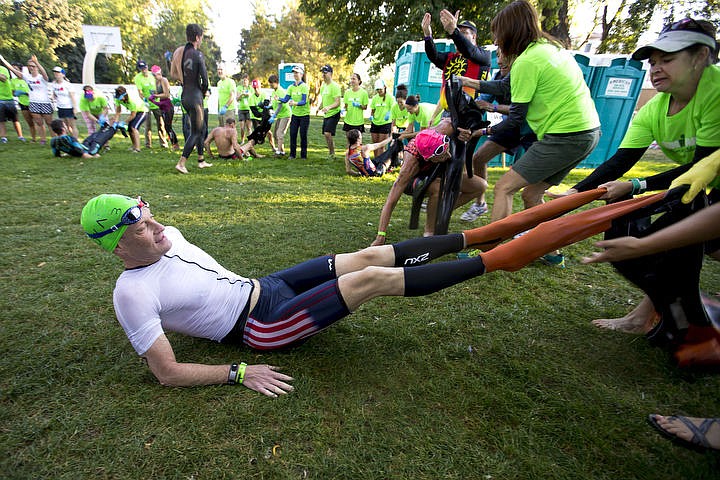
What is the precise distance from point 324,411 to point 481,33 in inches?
706

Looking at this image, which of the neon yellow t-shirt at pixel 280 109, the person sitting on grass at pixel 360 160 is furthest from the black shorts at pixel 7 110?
the person sitting on grass at pixel 360 160

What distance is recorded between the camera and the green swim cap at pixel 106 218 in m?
1.80

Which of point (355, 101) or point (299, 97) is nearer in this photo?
point (299, 97)

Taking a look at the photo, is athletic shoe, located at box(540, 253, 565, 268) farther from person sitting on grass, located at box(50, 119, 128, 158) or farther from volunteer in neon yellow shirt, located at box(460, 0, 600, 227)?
person sitting on grass, located at box(50, 119, 128, 158)

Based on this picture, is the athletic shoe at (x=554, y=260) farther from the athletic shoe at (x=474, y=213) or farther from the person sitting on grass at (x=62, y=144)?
the person sitting on grass at (x=62, y=144)

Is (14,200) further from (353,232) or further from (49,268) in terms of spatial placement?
(353,232)

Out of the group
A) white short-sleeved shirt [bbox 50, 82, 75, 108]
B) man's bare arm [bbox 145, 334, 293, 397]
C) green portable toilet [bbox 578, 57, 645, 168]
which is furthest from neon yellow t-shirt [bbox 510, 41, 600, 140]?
white short-sleeved shirt [bbox 50, 82, 75, 108]

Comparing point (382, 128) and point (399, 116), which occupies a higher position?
point (399, 116)

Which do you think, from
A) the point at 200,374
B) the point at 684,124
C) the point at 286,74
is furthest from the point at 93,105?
the point at 286,74

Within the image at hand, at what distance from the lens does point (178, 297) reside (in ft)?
6.50

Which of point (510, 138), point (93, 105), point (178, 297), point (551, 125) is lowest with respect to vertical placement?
point (178, 297)

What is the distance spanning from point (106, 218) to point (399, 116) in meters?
8.50

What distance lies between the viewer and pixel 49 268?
333 cm

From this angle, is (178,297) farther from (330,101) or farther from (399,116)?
(330,101)
